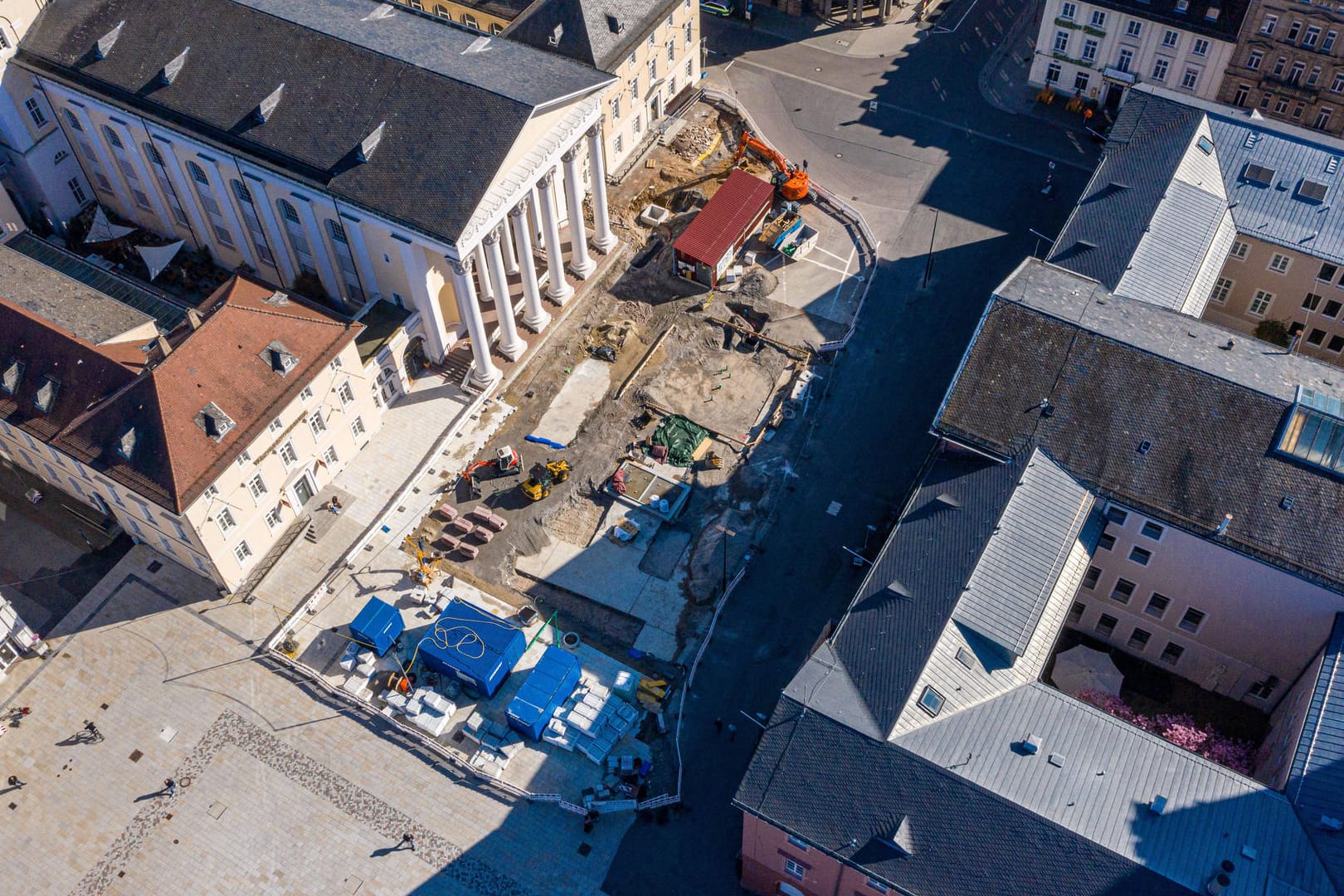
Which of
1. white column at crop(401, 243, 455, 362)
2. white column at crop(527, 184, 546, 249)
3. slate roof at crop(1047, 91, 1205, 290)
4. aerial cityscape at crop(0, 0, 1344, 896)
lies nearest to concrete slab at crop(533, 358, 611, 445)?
aerial cityscape at crop(0, 0, 1344, 896)

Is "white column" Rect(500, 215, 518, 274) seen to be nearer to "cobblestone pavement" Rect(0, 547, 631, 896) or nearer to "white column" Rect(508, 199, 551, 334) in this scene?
"white column" Rect(508, 199, 551, 334)

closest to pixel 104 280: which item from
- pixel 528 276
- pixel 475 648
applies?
pixel 528 276

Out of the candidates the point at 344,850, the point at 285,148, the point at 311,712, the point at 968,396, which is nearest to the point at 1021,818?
the point at 968,396

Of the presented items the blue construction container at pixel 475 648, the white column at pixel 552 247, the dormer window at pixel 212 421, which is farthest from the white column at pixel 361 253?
the blue construction container at pixel 475 648

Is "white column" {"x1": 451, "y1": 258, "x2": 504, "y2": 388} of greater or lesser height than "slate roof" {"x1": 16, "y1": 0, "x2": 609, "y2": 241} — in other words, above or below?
below

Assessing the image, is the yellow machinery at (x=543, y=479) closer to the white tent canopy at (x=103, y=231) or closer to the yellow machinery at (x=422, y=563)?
the yellow machinery at (x=422, y=563)

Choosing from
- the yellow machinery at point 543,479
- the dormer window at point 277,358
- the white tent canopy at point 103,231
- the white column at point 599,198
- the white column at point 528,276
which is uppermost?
the white column at point 599,198
